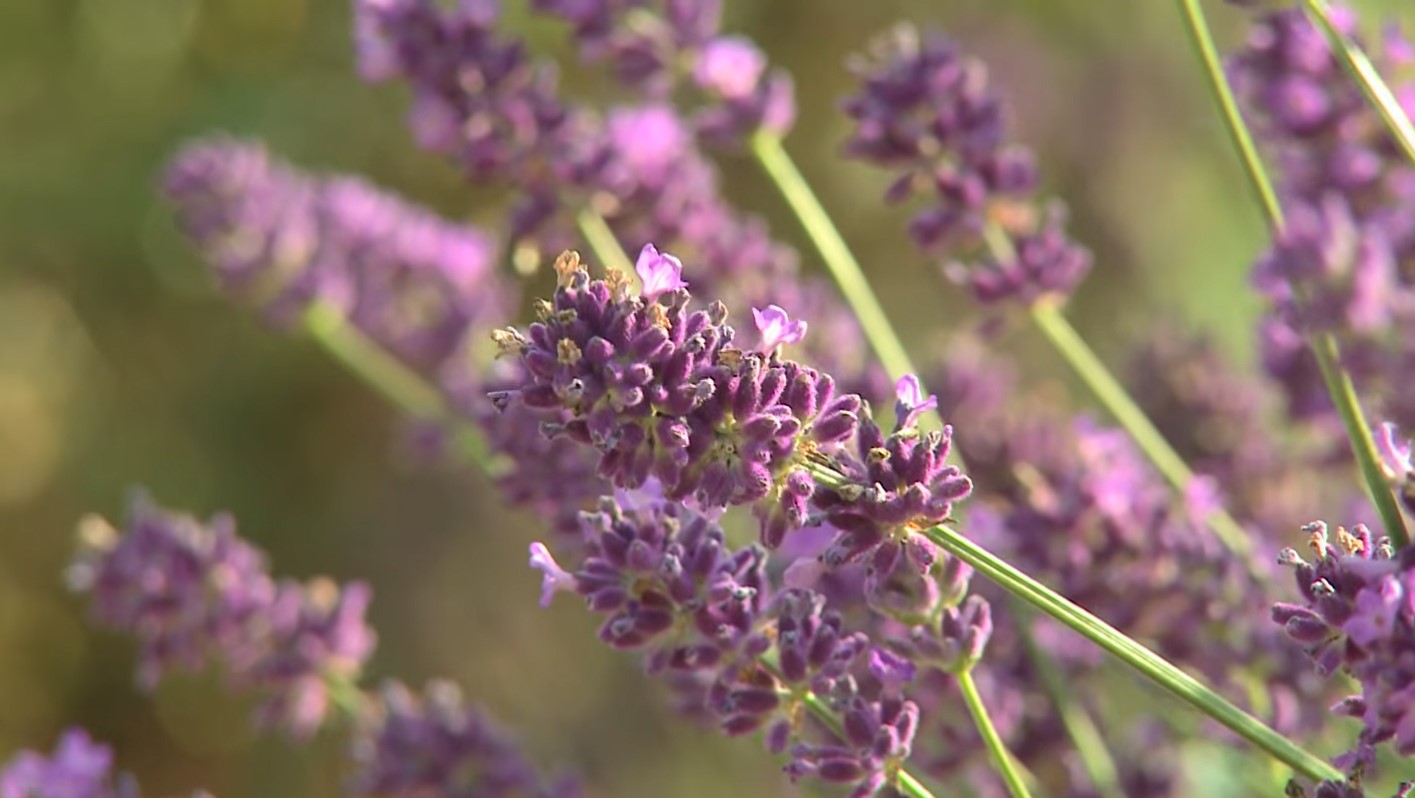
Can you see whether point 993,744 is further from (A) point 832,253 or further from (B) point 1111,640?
(A) point 832,253

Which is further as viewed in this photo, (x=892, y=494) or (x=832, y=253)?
(x=832, y=253)

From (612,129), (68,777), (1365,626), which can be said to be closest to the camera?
(1365,626)

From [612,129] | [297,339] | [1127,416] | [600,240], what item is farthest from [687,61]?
[297,339]

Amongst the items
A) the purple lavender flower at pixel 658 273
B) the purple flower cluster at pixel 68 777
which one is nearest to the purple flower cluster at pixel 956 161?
the purple lavender flower at pixel 658 273

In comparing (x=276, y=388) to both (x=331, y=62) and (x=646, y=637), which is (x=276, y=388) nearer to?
(x=331, y=62)

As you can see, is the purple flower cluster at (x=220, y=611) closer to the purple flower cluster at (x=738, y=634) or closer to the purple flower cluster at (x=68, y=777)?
the purple flower cluster at (x=68, y=777)

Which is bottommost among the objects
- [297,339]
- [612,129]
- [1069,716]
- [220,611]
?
[1069,716]

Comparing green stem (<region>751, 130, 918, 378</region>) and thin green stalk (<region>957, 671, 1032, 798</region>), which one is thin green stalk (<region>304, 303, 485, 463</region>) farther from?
thin green stalk (<region>957, 671, 1032, 798</region>)
